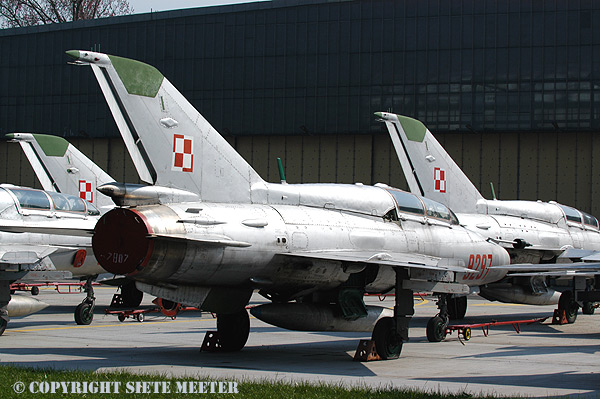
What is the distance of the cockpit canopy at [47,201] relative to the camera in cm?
1727

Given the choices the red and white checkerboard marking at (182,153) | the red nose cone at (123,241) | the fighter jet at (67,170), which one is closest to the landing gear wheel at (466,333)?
the red and white checkerboard marking at (182,153)

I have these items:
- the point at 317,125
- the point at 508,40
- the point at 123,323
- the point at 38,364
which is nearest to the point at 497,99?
the point at 508,40

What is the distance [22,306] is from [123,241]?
7.11m

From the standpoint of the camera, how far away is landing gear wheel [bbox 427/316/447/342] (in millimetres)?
16047

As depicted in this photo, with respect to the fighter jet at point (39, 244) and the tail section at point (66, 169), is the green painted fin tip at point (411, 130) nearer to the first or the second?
the fighter jet at point (39, 244)

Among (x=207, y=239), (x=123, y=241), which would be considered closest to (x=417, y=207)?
(x=207, y=239)

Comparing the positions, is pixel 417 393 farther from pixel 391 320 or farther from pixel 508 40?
pixel 508 40

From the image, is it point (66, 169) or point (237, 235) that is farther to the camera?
point (66, 169)

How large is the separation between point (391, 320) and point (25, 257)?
753 cm

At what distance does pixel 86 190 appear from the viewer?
25.1 metres

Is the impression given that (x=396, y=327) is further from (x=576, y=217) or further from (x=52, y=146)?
(x=52, y=146)

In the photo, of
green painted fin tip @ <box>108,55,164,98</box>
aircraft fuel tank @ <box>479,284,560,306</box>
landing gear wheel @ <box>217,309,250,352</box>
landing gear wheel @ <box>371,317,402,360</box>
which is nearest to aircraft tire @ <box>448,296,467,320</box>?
aircraft fuel tank @ <box>479,284,560,306</box>

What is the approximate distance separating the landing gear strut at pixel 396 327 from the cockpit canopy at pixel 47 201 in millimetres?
8327

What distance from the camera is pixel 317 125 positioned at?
49.3 meters
